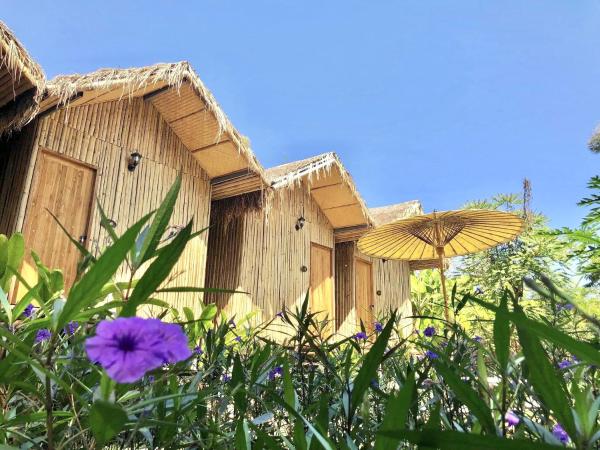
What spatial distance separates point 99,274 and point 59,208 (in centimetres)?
588

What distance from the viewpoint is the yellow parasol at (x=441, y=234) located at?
19.8 feet

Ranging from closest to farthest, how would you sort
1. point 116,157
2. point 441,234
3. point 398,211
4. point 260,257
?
point 116,157 < point 441,234 < point 260,257 < point 398,211

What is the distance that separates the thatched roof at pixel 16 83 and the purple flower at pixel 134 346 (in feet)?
16.5

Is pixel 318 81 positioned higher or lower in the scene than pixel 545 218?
higher

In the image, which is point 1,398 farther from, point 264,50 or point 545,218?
point 264,50

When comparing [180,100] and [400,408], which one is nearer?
[400,408]

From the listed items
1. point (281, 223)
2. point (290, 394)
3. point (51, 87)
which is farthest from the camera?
point (281, 223)

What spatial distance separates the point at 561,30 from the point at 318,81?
53.2 ft

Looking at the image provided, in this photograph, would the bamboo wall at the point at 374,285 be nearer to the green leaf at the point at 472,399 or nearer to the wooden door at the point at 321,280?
the wooden door at the point at 321,280

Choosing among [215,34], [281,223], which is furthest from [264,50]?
[281,223]

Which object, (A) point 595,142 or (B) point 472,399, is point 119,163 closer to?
(B) point 472,399

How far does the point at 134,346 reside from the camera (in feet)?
1.16

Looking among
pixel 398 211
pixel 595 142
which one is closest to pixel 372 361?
pixel 398 211

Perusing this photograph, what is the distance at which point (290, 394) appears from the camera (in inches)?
28.9
